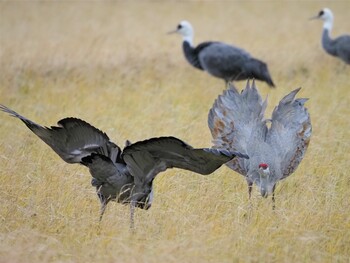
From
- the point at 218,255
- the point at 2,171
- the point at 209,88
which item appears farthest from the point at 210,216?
the point at 209,88

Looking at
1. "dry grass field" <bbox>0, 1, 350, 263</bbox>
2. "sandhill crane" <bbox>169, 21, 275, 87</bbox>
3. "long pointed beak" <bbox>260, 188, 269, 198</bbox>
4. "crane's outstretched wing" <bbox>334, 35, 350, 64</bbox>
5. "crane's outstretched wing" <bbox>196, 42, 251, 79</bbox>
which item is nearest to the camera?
"dry grass field" <bbox>0, 1, 350, 263</bbox>

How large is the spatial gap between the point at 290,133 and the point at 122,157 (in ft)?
5.90

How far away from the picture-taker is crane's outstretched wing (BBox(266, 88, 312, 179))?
6.04 m

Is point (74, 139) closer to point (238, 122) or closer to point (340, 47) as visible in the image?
point (238, 122)

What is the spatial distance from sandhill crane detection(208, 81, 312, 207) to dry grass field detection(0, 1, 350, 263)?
0.25m

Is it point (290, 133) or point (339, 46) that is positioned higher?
point (339, 46)

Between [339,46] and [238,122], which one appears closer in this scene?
[238,122]

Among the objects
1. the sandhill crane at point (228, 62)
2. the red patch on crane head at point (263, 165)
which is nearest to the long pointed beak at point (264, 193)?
the red patch on crane head at point (263, 165)

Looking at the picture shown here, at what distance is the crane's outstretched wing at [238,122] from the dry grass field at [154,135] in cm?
39

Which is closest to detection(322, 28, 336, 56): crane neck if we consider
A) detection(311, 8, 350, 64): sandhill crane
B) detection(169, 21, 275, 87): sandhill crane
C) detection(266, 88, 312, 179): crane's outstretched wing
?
detection(311, 8, 350, 64): sandhill crane

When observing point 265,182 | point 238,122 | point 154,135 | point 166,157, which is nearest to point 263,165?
point 265,182

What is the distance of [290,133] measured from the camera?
6.22 m

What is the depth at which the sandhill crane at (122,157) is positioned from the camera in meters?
4.72

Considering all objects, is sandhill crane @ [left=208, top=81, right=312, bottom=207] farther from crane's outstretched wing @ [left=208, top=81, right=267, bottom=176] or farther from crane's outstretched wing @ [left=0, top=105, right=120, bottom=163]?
crane's outstretched wing @ [left=0, top=105, right=120, bottom=163]
